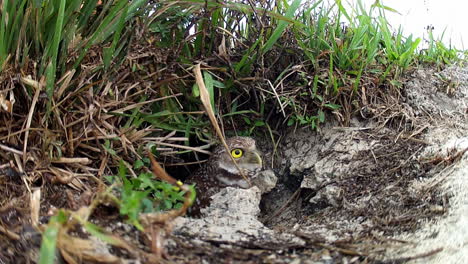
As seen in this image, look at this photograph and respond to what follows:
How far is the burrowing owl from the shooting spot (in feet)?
7.29

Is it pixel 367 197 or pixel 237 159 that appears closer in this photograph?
pixel 367 197

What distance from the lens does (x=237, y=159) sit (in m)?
2.25

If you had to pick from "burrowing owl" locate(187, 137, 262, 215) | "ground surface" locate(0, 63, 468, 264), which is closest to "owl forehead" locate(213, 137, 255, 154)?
"burrowing owl" locate(187, 137, 262, 215)

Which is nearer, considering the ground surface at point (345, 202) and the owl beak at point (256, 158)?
the ground surface at point (345, 202)

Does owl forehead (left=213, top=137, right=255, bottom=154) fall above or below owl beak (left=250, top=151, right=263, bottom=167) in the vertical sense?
above

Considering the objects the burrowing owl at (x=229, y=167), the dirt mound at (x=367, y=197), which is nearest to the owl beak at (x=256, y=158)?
the burrowing owl at (x=229, y=167)

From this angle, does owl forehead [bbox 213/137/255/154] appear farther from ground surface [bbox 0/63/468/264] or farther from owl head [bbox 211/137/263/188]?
ground surface [bbox 0/63/468/264]

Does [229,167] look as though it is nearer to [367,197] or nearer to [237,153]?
[237,153]

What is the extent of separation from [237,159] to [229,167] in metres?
0.06

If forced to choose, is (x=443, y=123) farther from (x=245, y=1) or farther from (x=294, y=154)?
(x=245, y=1)

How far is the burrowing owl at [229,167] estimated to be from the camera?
2223 millimetres

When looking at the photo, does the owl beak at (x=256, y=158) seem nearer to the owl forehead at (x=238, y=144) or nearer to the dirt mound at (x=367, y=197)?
the owl forehead at (x=238, y=144)

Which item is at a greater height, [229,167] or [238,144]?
[238,144]

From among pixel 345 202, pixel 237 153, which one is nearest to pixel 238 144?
pixel 237 153
